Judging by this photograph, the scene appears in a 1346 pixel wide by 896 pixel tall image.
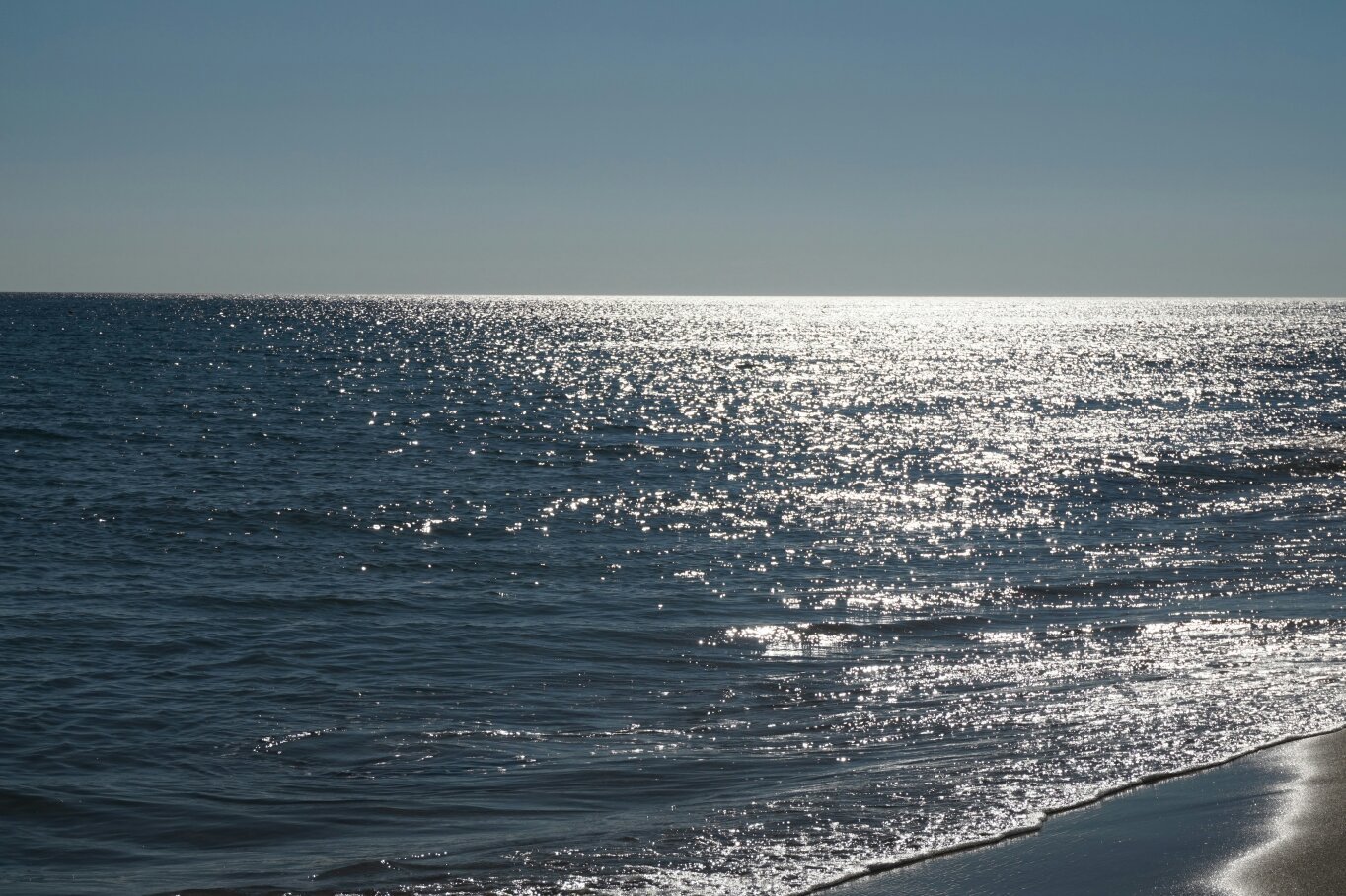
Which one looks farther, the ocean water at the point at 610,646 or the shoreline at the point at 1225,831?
the ocean water at the point at 610,646

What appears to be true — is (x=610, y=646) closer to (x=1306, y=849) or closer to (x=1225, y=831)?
A: (x=1225, y=831)

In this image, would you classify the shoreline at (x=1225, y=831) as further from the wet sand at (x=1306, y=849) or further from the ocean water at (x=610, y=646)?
the ocean water at (x=610, y=646)

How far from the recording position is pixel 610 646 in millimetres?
16734

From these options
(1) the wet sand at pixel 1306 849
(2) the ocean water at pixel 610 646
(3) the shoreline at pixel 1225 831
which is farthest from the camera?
(2) the ocean water at pixel 610 646

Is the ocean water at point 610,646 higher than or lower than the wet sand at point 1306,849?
lower

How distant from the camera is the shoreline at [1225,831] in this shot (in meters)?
8.05

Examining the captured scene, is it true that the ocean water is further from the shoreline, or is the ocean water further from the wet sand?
the wet sand

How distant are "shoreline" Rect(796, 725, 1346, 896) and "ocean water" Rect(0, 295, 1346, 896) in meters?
0.25

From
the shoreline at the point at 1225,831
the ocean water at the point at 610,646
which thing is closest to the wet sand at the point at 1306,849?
the shoreline at the point at 1225,831

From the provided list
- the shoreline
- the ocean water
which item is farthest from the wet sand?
the ocean water

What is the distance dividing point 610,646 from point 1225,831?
921 centimetres

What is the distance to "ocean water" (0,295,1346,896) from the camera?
9953 millimetres

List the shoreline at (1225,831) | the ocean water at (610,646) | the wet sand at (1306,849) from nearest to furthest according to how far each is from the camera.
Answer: the wet sand at (1306,849), the shoreline at (1225,831), the ocean water at (610,646)

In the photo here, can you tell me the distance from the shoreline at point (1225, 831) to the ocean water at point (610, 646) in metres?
0.25
